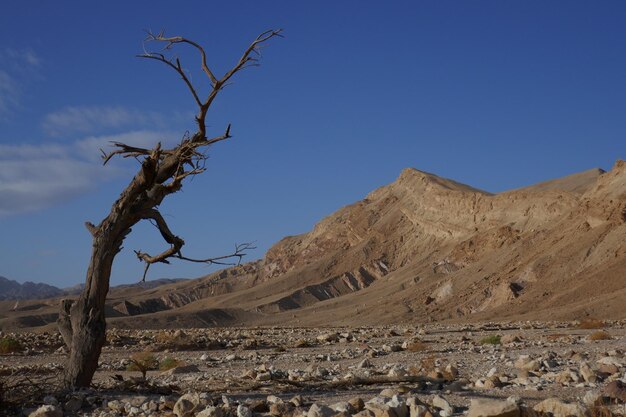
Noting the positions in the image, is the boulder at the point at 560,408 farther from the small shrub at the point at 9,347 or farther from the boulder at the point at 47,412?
the small shrub at the point at 9,347

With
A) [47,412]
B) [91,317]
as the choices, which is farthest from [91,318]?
[47,412]

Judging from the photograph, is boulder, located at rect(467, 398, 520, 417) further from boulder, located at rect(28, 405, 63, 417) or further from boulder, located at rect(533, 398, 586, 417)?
boulder, located at rect(28, 405, 63, 417)

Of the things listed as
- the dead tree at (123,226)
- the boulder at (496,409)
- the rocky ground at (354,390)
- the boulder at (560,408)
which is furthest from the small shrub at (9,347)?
the boulder at (560,408)

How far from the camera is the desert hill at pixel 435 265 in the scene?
46.4 meters

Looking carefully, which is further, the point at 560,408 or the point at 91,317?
the point at 91,317

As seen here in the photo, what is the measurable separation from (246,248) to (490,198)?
6075 cm

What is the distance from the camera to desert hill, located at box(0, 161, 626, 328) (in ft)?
152

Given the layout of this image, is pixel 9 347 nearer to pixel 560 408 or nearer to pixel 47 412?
pixel 47 412

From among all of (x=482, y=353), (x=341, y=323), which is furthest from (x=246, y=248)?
(x=341, y=323)

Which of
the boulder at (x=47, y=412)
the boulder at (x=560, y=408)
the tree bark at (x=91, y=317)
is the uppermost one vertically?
the tree bark at (x=91, y=317)

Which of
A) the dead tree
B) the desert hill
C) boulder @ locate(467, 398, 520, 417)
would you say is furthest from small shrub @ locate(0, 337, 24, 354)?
the desert hill

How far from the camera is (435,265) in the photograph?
65.1 meters

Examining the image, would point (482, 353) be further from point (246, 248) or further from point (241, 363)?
point (246, 248)

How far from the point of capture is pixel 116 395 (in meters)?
8.73
